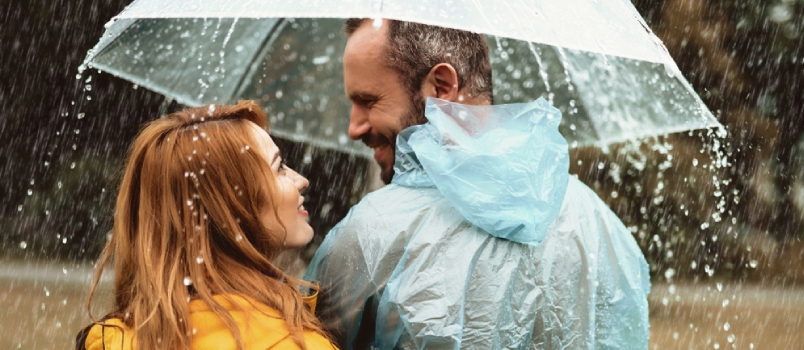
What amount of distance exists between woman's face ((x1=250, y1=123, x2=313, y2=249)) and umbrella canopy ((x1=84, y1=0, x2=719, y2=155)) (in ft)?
1.29

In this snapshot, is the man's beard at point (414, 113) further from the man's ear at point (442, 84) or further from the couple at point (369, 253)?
the couple at point (369, 253)

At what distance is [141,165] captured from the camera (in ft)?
7.30

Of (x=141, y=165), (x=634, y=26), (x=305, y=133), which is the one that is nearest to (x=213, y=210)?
(x=141, y=165)

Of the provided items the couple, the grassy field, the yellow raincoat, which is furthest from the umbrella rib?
the grassy field

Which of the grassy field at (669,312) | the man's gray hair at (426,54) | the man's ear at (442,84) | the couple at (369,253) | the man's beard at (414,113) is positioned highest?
the man's gray hair at (426,54)

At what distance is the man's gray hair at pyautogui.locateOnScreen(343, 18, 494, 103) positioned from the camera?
255cm

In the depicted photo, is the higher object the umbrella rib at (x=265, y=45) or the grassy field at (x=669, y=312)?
the umbrella rib at (x=265, y=45)

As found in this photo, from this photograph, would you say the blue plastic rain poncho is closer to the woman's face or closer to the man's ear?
the woman's face

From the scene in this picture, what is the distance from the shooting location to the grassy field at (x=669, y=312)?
812cm

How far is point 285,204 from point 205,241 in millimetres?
259

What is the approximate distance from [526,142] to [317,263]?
0.65m

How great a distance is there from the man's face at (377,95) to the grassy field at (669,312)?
217 inches

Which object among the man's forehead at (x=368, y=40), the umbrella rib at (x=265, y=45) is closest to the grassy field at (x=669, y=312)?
the umbrella rib at (x=265, y=45)

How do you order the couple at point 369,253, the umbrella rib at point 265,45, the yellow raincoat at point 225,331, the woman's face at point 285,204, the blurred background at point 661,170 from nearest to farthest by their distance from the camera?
the yellow raincoat at point 225,331 < the couple at point 369,253 < the woman's face at point 285,204 < the umbrella rib at point 265,45 < the blurred background at point 661,170
